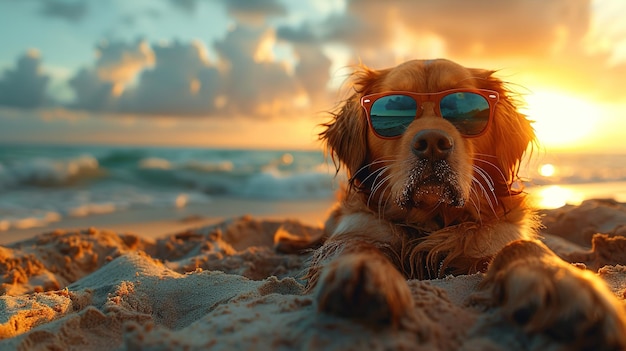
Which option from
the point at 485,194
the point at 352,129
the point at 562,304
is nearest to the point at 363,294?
the point at 562,304

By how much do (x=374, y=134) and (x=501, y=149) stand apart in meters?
0.82

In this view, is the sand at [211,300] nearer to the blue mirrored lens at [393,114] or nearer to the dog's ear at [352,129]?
the dog's ear at [352,129]

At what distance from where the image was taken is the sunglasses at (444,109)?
2686 millimetres

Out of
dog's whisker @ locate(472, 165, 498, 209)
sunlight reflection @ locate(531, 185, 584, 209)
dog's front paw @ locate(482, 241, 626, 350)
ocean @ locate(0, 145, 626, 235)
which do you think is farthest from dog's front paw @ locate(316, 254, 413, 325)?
ocean @ locate(0, 145, 626, 235)

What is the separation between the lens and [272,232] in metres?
5.34

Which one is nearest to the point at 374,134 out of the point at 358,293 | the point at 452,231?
the point at 452,231

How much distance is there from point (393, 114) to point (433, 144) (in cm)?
47

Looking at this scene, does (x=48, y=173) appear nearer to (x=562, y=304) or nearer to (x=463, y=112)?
(x=463, y=112)

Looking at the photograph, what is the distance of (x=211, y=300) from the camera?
230 cm

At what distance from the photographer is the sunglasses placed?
269 cm

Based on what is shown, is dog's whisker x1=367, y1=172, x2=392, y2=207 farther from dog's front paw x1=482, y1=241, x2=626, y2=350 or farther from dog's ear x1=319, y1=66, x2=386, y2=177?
dog's front paw x1=482, y1=241, x2=626, y2=350

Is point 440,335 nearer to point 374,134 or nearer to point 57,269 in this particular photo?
point 374,134

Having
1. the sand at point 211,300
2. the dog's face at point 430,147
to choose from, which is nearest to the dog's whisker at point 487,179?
the dog's face at point 430,147

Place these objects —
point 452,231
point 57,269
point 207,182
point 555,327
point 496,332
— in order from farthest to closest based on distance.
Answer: point 207,182 < point 57,269 < point 452,231 < point 496,332 < point 555,327
